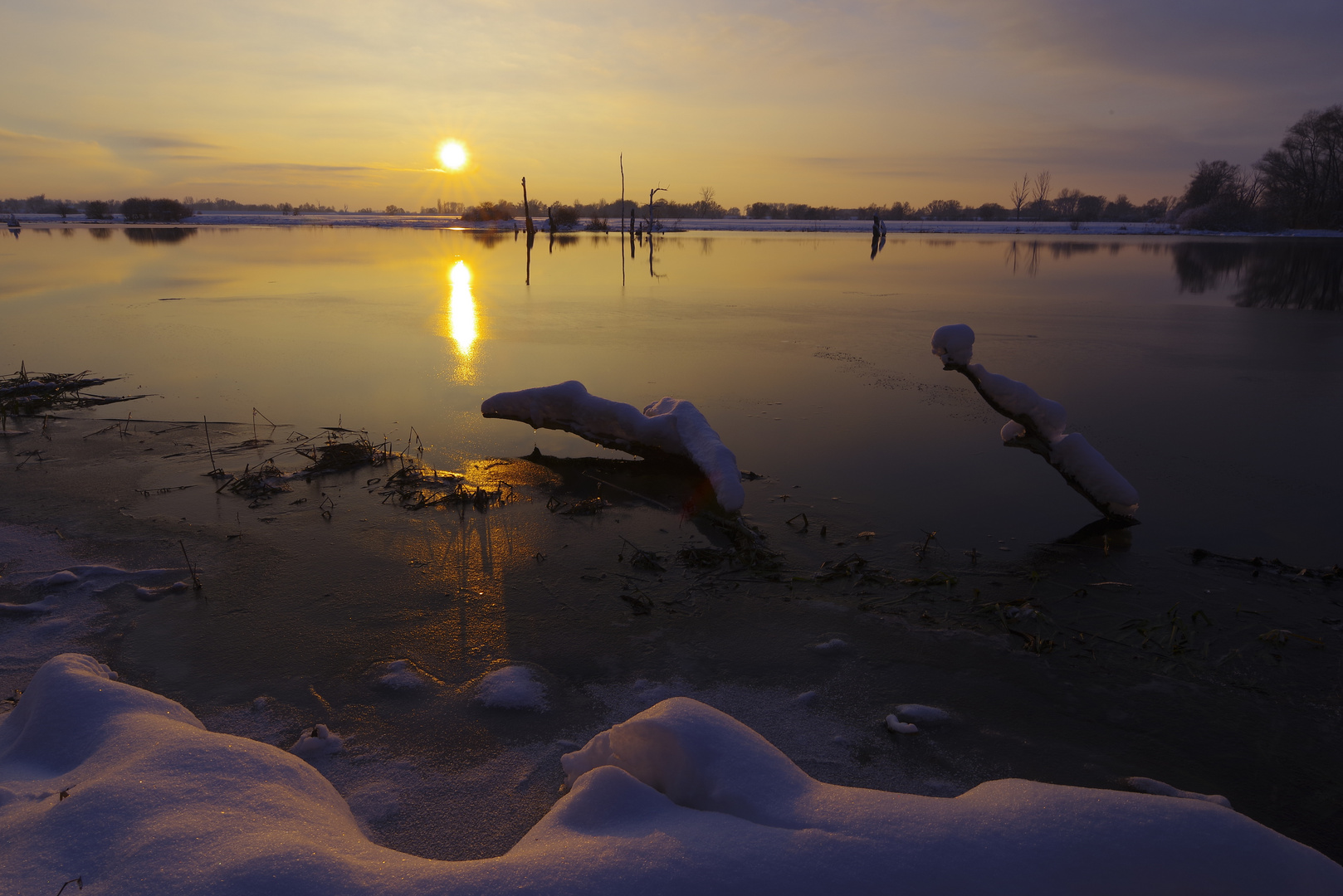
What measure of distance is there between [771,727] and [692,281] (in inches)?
882

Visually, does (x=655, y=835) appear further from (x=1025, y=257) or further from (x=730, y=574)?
(x=1025, y=257)

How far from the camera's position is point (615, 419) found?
7.02 meters

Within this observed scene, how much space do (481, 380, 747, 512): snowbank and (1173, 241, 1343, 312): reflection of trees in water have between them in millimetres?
18931

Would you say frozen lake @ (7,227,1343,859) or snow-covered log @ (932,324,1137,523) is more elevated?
snow-covered log @ (932,324,1137,523)

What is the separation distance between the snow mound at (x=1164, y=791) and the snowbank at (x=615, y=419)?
3.65m

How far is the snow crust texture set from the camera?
1990 millimetres

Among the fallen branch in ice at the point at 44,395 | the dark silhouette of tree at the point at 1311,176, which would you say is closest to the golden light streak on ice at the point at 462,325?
the fallen branch in ice at the point at 44,395

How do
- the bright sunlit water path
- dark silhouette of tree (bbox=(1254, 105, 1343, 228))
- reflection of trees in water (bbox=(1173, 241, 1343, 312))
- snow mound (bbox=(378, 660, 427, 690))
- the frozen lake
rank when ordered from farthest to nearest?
dark silhouette of tree (bbox=(1254, 105, 1343, 228)) < reflection of trees in water (bbox=(1173, 241, 1343, 312)) < the bright sunlit water path < snow mound (bbox=(378, 660, 427, 690)) < the frozen lake

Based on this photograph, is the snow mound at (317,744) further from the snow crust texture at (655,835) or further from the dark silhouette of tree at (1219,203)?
the dark silhouette of tree at (1219,203)

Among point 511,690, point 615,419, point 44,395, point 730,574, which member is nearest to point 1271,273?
point 615,419

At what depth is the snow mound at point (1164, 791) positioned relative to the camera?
3039mm

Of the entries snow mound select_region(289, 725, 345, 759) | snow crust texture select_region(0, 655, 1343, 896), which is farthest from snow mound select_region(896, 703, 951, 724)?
snow mound select_region(289, 725, 345, 759)

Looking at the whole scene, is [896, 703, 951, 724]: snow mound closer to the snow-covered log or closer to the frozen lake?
the frozen lake

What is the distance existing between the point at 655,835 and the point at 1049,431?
5.11m
